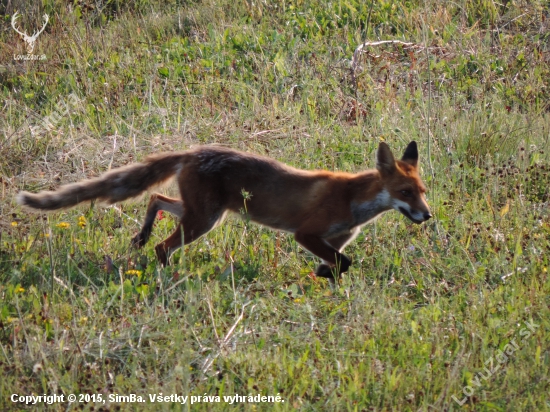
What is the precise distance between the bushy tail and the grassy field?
365 millimetres

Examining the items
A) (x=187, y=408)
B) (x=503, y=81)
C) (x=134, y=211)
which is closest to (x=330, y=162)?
(x=134, y=211)

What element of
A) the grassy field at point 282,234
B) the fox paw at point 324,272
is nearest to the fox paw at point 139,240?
the grassy field at point 282,234

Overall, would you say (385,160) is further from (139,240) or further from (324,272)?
(139,240)

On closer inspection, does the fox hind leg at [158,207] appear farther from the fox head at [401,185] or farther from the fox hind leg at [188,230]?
the fox head at [401,185]

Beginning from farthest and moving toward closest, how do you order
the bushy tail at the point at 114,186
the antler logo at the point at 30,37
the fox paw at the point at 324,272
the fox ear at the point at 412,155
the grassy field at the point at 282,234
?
the antler logo at the point at 30,37 < the fox ear at the point at 412,155 < the fox paw at the point at 324,272 < the bushy tail at the point at 114,186 < the grassy field at the point at 282,234

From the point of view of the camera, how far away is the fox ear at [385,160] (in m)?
6.79

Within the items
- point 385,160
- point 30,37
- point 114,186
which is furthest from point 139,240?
point 30,37

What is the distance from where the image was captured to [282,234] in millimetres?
7609

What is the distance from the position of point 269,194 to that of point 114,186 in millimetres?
1420

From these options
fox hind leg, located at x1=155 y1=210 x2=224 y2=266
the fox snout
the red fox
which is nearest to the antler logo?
the red fox

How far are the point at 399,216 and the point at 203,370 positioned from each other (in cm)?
343

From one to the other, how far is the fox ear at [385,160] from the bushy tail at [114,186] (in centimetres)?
181

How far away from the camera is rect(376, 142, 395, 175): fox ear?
6.79 m

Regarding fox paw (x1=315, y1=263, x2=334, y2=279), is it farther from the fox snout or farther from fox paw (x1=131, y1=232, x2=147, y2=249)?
fox paw (x1=131, y1=232, x2=147, y2=249)
